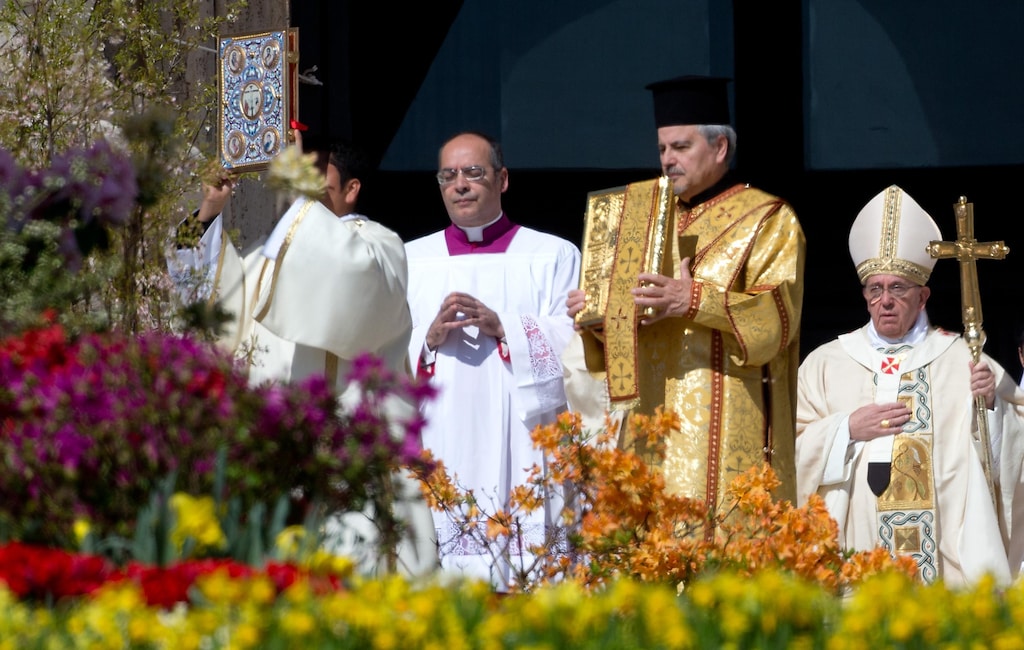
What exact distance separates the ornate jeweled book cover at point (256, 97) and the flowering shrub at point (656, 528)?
255 cm

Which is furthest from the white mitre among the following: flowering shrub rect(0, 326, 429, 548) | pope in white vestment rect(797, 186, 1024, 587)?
flowering shrub rect(0, 326, 429, 548)

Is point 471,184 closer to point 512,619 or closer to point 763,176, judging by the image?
point 763,176

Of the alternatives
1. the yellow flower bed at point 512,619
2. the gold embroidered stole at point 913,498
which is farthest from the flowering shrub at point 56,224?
the gold embroidered stole at point 913,498

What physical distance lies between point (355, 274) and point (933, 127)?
15.2 feet

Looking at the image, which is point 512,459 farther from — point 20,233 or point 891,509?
point 20,233

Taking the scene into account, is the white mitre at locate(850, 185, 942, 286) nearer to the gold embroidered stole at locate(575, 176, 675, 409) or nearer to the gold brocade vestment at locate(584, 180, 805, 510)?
the gold brocade vestment at locate(584, 180, 805, 510)

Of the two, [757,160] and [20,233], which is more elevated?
[757,160]

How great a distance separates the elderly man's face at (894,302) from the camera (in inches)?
294

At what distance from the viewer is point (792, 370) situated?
20.1ft

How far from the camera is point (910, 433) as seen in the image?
24.1ft

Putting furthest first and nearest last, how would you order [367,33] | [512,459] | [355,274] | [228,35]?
1. [367,33]
2. [228,35]
3. [512,459]
4. [355,274]

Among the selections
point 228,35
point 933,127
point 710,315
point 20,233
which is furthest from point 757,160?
point 20,233

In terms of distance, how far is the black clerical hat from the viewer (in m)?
6.25

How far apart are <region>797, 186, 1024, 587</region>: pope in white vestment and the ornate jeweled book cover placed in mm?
2385
